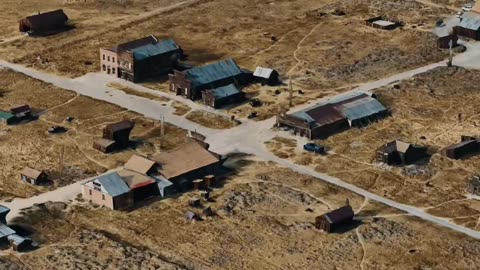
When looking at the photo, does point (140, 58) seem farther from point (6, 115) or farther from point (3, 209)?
point (3, 209)

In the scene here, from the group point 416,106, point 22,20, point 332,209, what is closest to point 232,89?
point 416,106

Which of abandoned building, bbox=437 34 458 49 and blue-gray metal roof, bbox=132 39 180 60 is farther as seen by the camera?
abandoned building, bbox=437 34 458 49

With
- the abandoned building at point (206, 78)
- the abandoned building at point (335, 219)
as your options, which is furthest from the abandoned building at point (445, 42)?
the abandoned building at point (335, 219)

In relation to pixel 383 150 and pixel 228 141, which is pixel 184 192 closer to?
pixel 228 141

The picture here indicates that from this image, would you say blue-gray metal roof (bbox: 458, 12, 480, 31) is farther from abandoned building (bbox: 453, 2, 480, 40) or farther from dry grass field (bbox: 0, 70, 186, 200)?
dry grass field (bbox: 0, 70, 186, 200)

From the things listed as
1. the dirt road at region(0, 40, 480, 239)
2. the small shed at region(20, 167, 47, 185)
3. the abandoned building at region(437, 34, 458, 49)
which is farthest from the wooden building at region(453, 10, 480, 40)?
the small shed at region(20, 167, 47, 185)

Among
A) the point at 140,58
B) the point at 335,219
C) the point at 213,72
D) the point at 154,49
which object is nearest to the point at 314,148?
the point at 335,219

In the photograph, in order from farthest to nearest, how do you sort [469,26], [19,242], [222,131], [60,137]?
[469,26] < [222,131] < [60,137] < [19,242]
